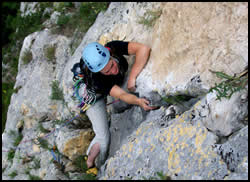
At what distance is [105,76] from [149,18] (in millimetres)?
1186

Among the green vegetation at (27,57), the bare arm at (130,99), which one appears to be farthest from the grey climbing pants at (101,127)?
the green vegetation at (27,57)

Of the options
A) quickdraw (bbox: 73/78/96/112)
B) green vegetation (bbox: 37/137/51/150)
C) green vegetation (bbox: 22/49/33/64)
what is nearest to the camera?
quickdraw (bbox: 73/78/96/112)

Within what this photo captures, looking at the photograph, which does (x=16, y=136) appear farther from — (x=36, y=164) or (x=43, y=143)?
(x=36, y=164)

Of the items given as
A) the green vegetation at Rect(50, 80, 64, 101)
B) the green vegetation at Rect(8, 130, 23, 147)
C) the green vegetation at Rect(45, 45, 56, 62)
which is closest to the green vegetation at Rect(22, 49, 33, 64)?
the green vegetation at Rect(45, 45, 56, 62)

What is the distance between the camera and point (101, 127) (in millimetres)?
4387

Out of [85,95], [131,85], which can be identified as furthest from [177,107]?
[85,95]

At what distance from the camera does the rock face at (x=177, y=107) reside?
7.35 feet

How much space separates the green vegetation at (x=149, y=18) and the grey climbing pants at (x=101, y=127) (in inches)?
59.5

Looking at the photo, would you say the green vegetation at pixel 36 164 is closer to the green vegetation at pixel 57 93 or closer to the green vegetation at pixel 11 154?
the green vegetation at pixel 11 154

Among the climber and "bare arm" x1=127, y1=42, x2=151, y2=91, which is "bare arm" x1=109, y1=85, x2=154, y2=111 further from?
"bare arm" x1=127, y1=42, x2=151, y2=91

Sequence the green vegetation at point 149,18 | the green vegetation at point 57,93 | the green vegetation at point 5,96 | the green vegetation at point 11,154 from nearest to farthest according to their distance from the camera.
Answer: the green vegetation at point 149,18, the green vegetation at point 57,93, the green vegetation at point 11,154, the green vegetation at point 5,96

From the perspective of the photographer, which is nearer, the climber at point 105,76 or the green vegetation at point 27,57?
the climber at point 105,76

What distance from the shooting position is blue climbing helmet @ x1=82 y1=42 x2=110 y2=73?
3.64 metres

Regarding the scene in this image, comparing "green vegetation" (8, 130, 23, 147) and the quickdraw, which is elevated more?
the quickdraw
